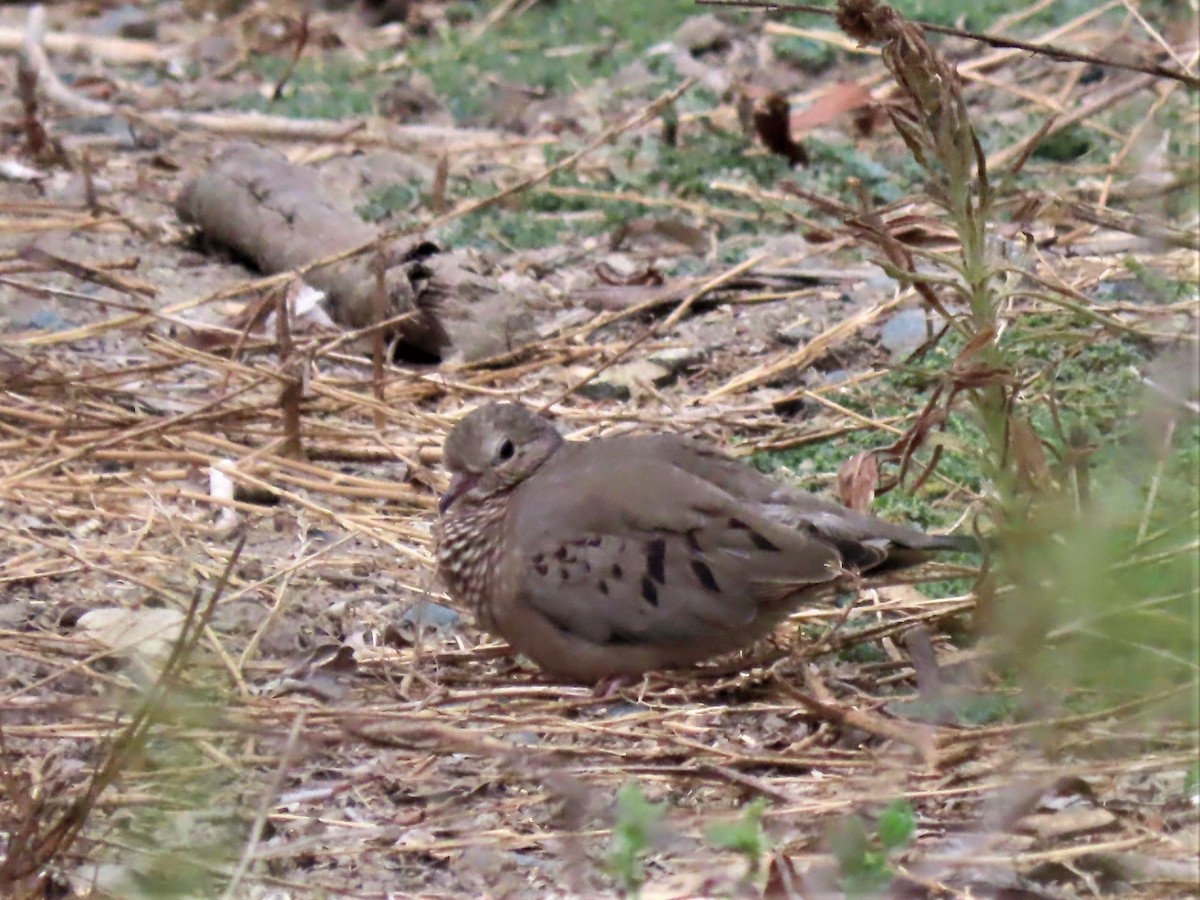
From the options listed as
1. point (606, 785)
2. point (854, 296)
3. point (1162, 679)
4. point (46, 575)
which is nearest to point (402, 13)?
point (854, 296)

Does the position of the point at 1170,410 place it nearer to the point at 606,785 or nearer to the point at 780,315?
the point at 606,785

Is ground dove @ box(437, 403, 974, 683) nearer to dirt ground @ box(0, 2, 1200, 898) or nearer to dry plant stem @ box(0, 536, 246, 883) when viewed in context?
dirt ground @ box(0, 2, 1200, 898)

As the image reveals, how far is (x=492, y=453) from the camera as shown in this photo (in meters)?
3.62

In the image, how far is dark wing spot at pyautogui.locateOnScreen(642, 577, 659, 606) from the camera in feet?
10.6

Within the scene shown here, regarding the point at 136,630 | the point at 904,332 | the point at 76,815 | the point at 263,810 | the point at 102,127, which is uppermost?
the point at 263,810

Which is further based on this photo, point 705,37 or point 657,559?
point 705,37

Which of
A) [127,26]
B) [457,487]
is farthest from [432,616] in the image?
[127,26]

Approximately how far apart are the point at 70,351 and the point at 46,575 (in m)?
1.34

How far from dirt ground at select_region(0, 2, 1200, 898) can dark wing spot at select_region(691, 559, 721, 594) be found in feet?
0.65

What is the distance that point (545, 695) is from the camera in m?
3.32

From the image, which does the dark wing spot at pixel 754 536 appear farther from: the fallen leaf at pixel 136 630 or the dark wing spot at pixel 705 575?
the fallen leaf at pixel 136 630

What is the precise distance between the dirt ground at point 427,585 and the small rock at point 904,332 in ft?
0.05

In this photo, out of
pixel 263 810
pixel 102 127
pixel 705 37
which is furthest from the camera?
pixel 705 37

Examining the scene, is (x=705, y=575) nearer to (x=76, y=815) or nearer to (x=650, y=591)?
(x=650, y=591)
